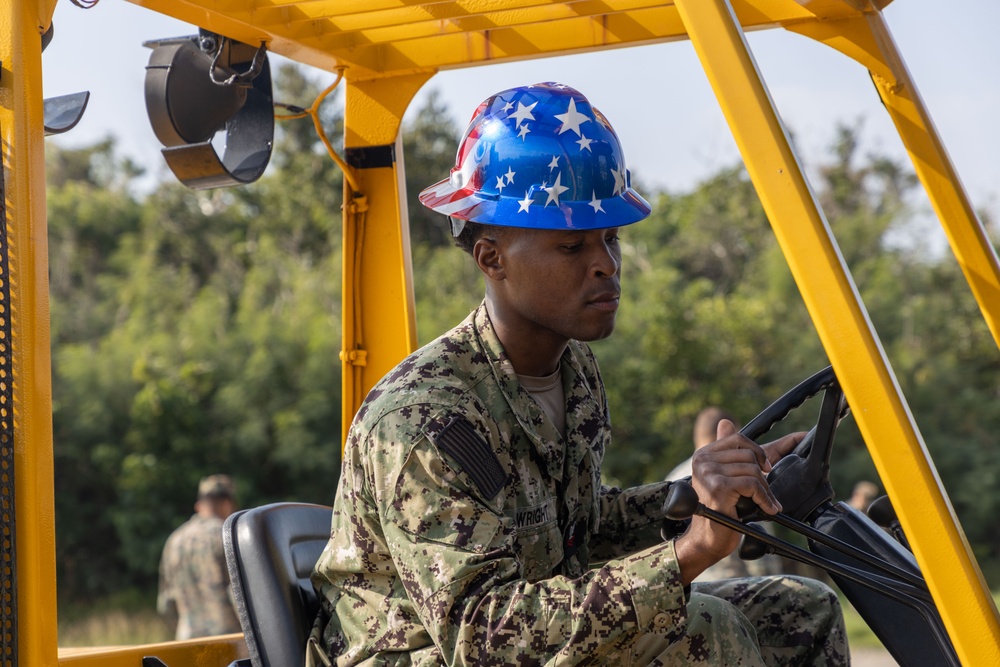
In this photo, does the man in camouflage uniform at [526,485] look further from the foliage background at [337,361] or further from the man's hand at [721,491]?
the foliage background at [337,361]

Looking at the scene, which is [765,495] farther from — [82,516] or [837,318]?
[82,516]

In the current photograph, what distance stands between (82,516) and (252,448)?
2.53 meters

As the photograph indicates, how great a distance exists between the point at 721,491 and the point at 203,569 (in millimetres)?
7138

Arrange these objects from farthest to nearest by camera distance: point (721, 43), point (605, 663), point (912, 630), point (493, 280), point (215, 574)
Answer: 1. point (215, 574)
2. point (493, 280)
3. point (912, 630)
4. point (605, 663)
5. point (721, 43)

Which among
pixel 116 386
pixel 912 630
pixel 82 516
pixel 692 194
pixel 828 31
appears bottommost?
pixel 912 630

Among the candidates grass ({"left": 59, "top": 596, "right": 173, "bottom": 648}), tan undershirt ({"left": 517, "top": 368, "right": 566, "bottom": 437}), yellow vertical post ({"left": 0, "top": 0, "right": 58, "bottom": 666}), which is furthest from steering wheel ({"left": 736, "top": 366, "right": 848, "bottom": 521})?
grass ({"left": 59, "top": 596, "right": 173, "bottom": 648})

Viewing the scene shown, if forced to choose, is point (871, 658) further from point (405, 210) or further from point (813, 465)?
point (813, 465)

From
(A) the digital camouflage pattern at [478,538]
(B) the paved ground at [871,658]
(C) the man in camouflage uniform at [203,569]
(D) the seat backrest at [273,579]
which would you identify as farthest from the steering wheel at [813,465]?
(B) the paved ground at [871,658]

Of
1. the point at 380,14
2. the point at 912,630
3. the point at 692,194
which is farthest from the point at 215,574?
the point at 692,194

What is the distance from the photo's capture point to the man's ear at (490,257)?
2426mm

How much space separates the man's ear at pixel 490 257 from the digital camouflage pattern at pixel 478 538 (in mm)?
110

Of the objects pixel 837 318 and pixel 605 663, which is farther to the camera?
pixel 605 663

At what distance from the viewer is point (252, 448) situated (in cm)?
1504

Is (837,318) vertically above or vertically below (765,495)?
above
